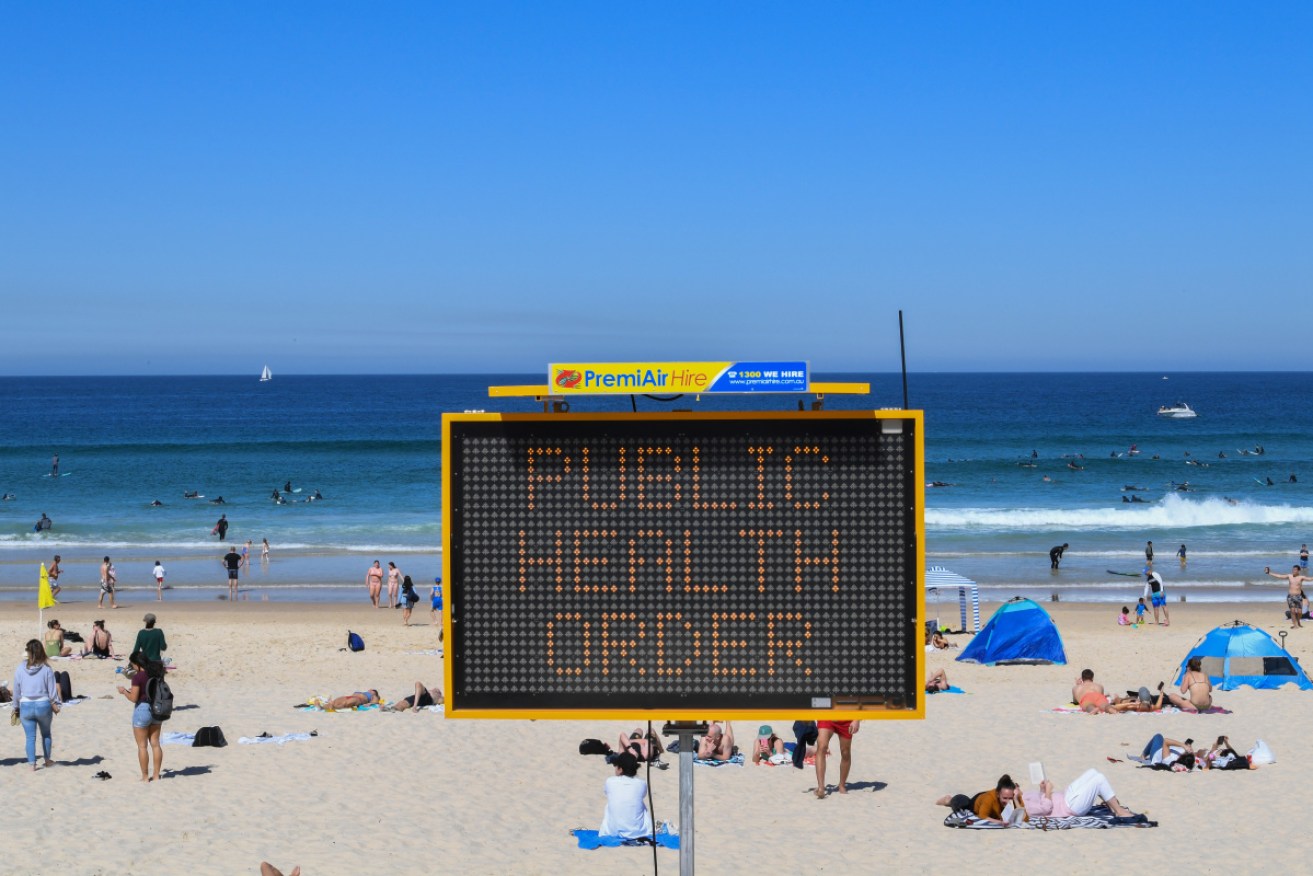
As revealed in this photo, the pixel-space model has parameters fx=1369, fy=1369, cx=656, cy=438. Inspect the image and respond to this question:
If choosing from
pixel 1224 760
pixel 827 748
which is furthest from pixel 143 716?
pixel 1224 760

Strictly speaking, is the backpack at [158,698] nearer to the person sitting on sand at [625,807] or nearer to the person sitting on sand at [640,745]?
the person sitting on sand at [625,807]

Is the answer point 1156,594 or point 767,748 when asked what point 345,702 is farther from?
point 1156,594

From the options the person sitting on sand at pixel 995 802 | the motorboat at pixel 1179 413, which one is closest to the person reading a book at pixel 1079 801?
the person sitting on sand at pixel 995 802

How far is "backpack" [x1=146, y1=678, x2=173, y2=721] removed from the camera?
13.7m

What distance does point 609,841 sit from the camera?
12672mm

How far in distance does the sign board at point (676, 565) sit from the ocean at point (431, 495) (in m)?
0.42

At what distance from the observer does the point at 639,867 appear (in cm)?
1207

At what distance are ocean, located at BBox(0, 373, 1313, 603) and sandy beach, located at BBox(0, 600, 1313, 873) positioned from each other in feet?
14.0

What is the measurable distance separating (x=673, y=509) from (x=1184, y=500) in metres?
59.2

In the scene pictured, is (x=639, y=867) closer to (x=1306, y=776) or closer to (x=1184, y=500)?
(x=1306, y=776)

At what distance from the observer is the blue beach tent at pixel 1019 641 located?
23.8m

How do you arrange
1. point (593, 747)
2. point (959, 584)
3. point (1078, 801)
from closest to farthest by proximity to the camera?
1. point (1078, 801)
2. point (593, 747)
3. point (959, 584)

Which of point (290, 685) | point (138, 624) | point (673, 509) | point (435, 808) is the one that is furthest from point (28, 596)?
point (673, 509)

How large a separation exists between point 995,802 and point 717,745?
3574 mm
